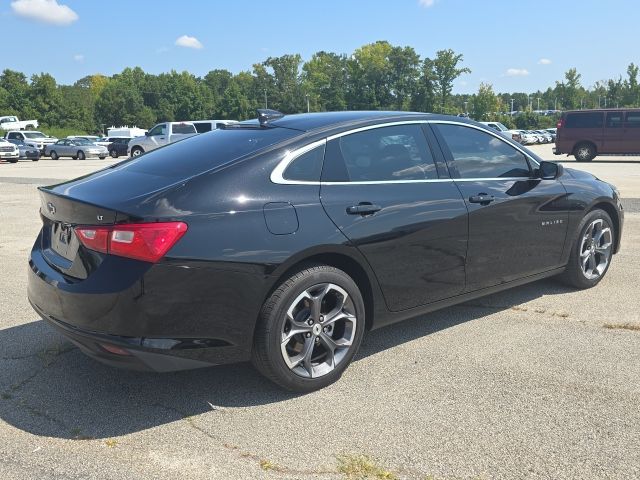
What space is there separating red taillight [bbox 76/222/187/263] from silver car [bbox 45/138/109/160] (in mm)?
35977

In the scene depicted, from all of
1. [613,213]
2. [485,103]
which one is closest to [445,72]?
[485,103]

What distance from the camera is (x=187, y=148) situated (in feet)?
13.0

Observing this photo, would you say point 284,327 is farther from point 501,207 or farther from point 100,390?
point 501,207

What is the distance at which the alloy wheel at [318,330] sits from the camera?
3.37 metres

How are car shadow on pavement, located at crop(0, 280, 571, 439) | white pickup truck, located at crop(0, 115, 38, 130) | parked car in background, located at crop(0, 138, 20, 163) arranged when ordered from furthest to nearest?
white pickup truck, located at crop(0, 115, 38, 130) < parked car in background, located at crop(0, 138, 20, 163) < car shadow on pavement, located at crop(0, 280, 571, 439)

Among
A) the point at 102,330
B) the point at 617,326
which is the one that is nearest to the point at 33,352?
the point at 102,330

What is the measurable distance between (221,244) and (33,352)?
1.90m

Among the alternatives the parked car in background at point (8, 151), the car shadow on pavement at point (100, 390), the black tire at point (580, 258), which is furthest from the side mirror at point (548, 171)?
the parked car in background at point (8, 151)

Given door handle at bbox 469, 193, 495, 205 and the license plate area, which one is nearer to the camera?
the license plate area

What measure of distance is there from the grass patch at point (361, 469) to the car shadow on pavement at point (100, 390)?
743 mm

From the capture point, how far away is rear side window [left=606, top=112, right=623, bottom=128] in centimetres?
2334

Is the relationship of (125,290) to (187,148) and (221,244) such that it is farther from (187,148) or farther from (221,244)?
(187,148)

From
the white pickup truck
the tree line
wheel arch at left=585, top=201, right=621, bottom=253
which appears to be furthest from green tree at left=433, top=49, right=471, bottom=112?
wheel arch at left=585, top=201, right=621, bottom=253

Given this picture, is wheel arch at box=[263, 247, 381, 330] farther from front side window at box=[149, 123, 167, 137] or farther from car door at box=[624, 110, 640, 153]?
front side window at box=[149, 123, 167, 137]
